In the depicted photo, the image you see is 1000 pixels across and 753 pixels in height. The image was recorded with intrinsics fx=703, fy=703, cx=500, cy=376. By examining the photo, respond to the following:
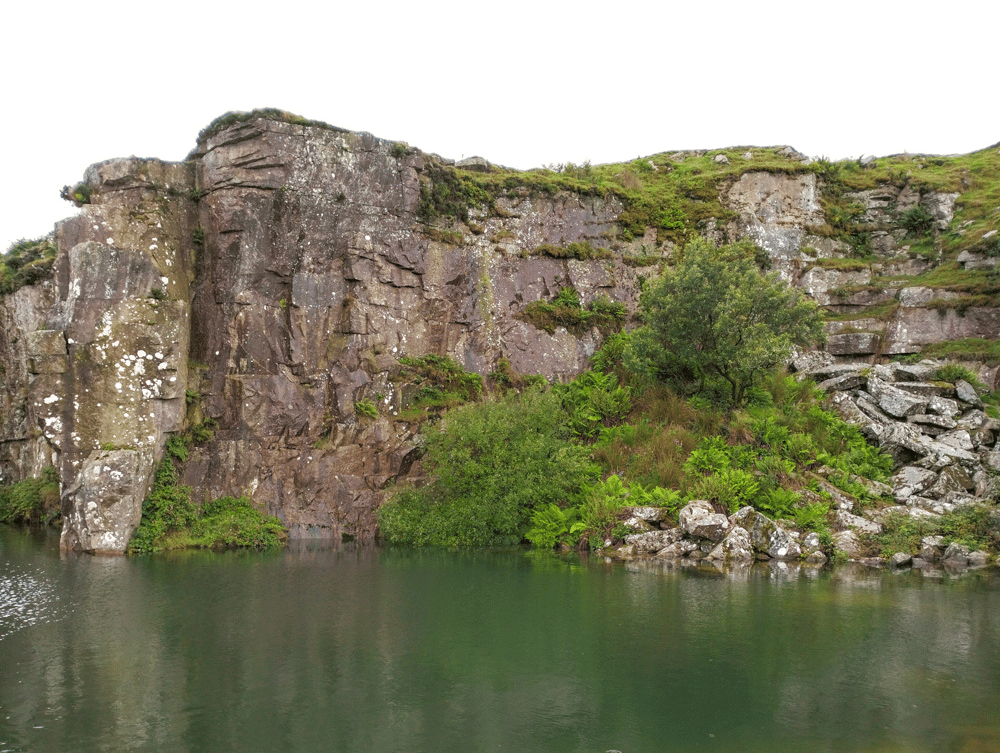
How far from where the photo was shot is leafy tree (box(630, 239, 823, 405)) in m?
25.7

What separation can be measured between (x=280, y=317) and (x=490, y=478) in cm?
1200

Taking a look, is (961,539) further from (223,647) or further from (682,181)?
(682,181)

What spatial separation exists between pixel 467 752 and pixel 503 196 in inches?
1214

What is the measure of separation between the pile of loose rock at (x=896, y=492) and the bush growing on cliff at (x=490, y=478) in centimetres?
343

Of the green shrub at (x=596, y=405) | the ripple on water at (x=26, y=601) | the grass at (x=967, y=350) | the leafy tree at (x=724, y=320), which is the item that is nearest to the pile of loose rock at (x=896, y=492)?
the grass at (x=967, y=350)

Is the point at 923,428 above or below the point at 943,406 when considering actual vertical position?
below

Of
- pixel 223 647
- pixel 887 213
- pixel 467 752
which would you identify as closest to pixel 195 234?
pixel 223 647

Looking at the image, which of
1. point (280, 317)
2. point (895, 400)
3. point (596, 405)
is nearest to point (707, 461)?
point (596, 405)

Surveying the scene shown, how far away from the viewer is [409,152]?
107ft

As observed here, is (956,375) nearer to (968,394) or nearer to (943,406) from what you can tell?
(968,394)

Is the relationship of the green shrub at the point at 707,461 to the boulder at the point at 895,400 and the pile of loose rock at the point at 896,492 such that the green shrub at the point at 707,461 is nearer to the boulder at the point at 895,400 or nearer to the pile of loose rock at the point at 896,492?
the pile of loose rock at the point at 896,492

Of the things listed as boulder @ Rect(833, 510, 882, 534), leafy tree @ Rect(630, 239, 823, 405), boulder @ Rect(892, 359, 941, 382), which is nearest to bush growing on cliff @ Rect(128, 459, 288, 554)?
leafy tree @ Rect(630, 239, 823, 405)

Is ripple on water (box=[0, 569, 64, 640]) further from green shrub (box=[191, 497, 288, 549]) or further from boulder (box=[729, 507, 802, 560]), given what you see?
boulder (box=[729, 507, 802, 560])

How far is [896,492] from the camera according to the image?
2320 centimetres
